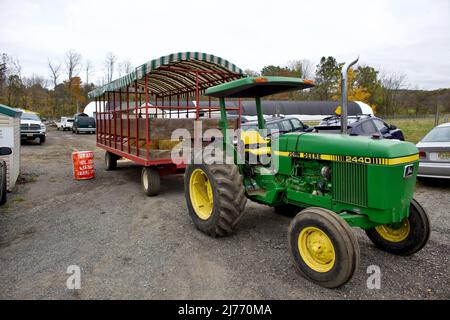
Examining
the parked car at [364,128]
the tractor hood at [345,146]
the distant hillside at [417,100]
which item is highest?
the distant hillside at [417,100]

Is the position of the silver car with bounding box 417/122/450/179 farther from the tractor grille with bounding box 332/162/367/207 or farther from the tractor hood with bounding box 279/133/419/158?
the tractor grille with bounding box 332/162/367/207

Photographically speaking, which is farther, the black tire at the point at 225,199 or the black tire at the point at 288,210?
the black tire at the point at 288,210

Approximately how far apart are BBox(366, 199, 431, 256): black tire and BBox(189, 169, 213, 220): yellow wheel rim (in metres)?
2.40

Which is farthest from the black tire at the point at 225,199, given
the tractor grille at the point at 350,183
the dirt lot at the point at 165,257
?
the tractor grille at the point at 350,183

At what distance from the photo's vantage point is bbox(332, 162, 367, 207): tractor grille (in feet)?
10.8

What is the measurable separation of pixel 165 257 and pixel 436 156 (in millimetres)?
5770

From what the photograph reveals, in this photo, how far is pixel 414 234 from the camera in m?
3.59

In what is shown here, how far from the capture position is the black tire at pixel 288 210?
5175 millimetres

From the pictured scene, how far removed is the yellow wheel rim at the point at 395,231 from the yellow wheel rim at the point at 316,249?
112 cm

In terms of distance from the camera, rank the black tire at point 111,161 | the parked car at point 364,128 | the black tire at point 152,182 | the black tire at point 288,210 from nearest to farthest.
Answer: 1. the black tire at point 288,210
2. the black tire at point 152,182
3. the parked car at point 364,128
4. the black tire at point 111,161

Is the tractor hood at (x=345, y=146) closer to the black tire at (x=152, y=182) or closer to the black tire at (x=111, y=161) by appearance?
the black tire at (x=152, y=182)

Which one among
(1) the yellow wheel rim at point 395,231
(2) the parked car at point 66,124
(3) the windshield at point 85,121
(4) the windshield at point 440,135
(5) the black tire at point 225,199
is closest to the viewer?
(1) the yellow wheel rim at point 395,231

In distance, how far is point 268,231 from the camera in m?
4.68
